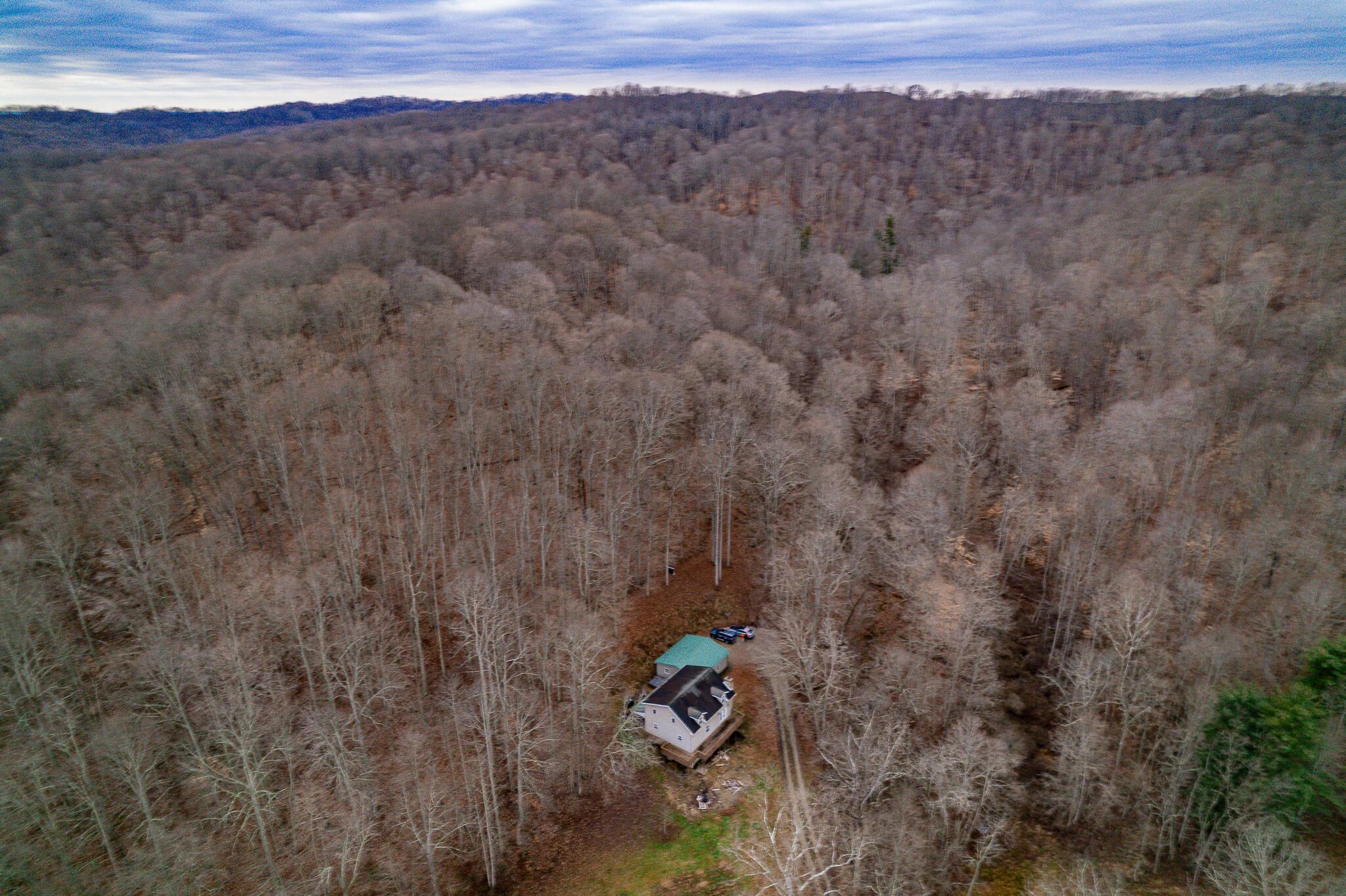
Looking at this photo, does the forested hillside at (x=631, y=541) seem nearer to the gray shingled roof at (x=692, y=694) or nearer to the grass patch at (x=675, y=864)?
the grass patch at (x=675, y=864)

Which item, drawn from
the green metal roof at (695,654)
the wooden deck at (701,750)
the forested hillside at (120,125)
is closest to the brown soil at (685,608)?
the green metal roof at (695,654)

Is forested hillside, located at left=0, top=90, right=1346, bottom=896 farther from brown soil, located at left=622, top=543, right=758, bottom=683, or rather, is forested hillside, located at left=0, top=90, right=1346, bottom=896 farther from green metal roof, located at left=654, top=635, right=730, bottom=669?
green metal roof, located at left=654, top=635, right=730, bottom=669

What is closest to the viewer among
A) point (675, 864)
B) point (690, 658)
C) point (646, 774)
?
point (675, 864)

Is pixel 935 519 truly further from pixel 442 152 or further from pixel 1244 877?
pixel 442 152

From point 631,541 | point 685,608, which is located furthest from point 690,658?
point 631,541

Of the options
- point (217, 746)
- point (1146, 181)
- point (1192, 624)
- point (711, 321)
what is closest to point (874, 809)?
point (1192, 624)

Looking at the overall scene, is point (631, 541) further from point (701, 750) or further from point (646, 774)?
point (646, 774)
